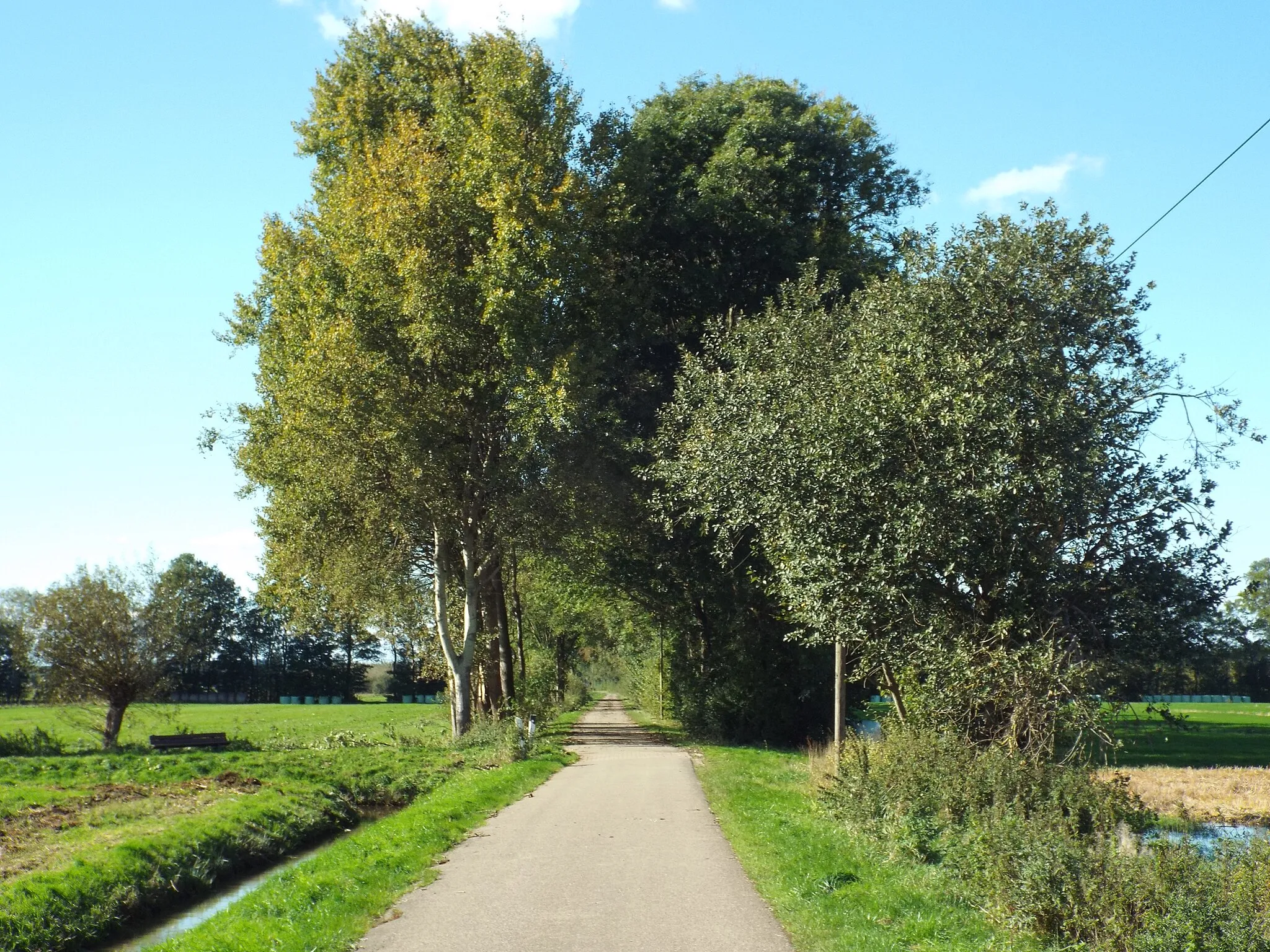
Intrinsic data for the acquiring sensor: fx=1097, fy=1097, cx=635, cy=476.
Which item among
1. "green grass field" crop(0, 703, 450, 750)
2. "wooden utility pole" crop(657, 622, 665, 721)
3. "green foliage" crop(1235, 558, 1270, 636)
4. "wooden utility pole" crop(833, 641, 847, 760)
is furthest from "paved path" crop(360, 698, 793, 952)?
"green foliage" crop(1235, 558, 1270, 636)

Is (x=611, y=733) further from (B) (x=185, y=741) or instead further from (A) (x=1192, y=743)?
(A) (x=1192, y=743)

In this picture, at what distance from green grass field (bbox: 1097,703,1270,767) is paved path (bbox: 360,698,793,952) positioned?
521cm

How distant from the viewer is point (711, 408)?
1944cm

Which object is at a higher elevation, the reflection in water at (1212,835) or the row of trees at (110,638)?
the row of trees at (110,638)

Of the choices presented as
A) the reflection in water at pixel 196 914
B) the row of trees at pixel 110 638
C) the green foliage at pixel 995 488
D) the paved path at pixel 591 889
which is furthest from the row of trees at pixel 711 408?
the reflection in water at pixel 196 914

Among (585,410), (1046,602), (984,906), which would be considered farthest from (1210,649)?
(585,410)

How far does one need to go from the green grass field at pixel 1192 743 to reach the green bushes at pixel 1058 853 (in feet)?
5.70

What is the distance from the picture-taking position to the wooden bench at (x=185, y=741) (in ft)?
100.0

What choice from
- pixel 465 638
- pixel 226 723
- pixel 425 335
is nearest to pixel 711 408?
pixel 425 335

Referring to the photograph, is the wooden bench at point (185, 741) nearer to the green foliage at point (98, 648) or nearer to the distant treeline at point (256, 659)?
the green foliage at point (98, 648)

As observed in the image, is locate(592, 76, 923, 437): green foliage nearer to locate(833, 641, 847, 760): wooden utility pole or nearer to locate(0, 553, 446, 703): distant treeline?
locate(833, 641, 847, 760): wooden utility pole

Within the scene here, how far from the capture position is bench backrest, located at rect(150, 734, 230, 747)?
30.5 metres

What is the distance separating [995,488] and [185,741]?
25144mm

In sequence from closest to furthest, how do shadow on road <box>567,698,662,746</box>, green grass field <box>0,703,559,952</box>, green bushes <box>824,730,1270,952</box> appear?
1. green bushes <box>824,730,1270,952</box>
2. green grass field <box>0,703,559,952</box>
3. shadow on road <box>567,698,662,746</box>
